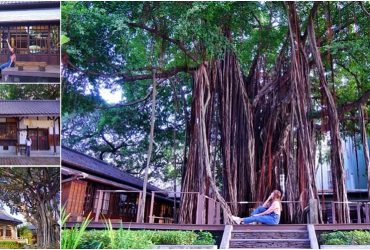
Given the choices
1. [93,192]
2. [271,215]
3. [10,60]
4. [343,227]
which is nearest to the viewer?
[10,60]

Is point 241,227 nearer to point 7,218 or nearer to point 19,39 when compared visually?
point 7,218

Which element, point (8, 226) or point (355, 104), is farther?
point (355, 104)

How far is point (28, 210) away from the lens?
3.73 m

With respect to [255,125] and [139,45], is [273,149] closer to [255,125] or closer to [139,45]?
[255,125]

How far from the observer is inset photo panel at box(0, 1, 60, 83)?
3.53 m

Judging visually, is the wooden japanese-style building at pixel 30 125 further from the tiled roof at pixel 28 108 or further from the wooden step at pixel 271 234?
the wooden step at pixel 271 234

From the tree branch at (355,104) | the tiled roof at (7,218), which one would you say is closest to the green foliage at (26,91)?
the tiled roof at (7,218)

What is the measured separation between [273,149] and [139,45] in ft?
8.28

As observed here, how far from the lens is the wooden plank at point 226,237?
15.0 ft

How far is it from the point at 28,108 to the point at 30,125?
15 centimetres

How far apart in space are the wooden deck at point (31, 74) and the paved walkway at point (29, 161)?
1.83 feet

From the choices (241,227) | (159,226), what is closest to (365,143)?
(241,227)

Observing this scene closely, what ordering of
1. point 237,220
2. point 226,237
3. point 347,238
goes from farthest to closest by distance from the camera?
1. point 237,220
2. point 226,237
3. point 347,238

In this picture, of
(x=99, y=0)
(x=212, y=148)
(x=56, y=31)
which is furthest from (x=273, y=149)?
(x=56, y=31)
